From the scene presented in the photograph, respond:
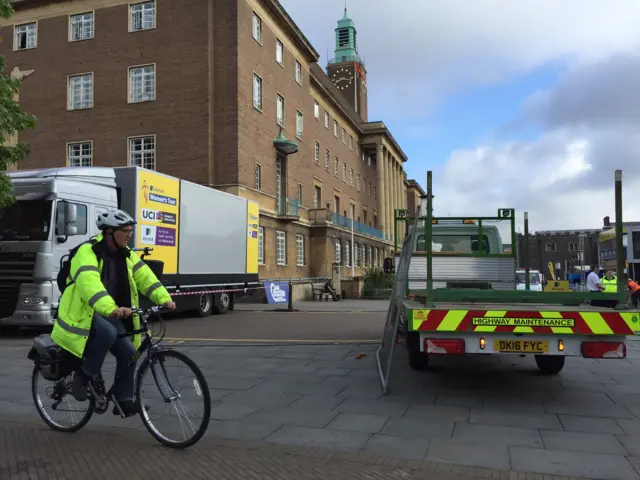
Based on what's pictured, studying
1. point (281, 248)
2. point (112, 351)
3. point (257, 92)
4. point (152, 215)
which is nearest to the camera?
point (112, 351)

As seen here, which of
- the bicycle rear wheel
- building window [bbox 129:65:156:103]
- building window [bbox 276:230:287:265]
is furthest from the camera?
building window [bbox 276:230:287:265]

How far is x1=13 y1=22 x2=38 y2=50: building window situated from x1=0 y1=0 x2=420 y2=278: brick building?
0.19ft

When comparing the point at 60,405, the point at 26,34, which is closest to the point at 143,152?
the point at 26,34

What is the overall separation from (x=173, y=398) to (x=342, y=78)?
7118 centimetres

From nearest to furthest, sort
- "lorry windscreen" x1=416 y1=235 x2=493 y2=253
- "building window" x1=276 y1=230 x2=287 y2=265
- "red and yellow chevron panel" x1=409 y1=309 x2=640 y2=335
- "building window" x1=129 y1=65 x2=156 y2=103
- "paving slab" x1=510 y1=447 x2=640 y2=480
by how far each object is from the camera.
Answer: "paving slab" x1=510 y1=447 x2=640 y2=480
"red and yellow chevron panel" x1=409 y1=309 x2=640 y2=335
"lorry windscreen" x1=416 y1=235 x2=493 y2=253
"building window" x1=129 y1=65 x2=156 y2=103
"building window" x1=276 y1=230 x2=287 y2=265

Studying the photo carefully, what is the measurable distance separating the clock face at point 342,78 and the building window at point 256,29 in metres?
40.0

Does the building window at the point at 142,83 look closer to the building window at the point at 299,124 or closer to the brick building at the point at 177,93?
the brick building at the point at 177,93

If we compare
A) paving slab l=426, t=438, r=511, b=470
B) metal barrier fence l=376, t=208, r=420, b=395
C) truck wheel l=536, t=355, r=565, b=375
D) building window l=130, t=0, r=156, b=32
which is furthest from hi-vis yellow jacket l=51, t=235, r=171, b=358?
building window l=130, t=0, r=156, b=32

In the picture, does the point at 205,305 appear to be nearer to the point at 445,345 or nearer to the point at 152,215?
the point at 152,215

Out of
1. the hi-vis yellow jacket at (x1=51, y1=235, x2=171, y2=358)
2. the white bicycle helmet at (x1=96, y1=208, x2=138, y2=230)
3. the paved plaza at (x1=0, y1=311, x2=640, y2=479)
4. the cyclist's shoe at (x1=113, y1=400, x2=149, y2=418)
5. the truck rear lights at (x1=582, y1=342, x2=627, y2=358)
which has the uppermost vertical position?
the white bicycle helmet at (x1=96, y1=208, x2=138, y2=230)

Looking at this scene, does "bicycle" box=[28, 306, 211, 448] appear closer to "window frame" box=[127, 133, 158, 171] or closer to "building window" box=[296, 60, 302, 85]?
"window frame" box=[127, 133, 158, 171]

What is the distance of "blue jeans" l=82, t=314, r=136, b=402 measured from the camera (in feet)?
14.3

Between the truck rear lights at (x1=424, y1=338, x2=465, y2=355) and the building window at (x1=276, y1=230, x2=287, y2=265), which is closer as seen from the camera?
the truck rear lights at (x1=424, y1=338, x2=465, y2=355)

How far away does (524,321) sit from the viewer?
18.1 ft
